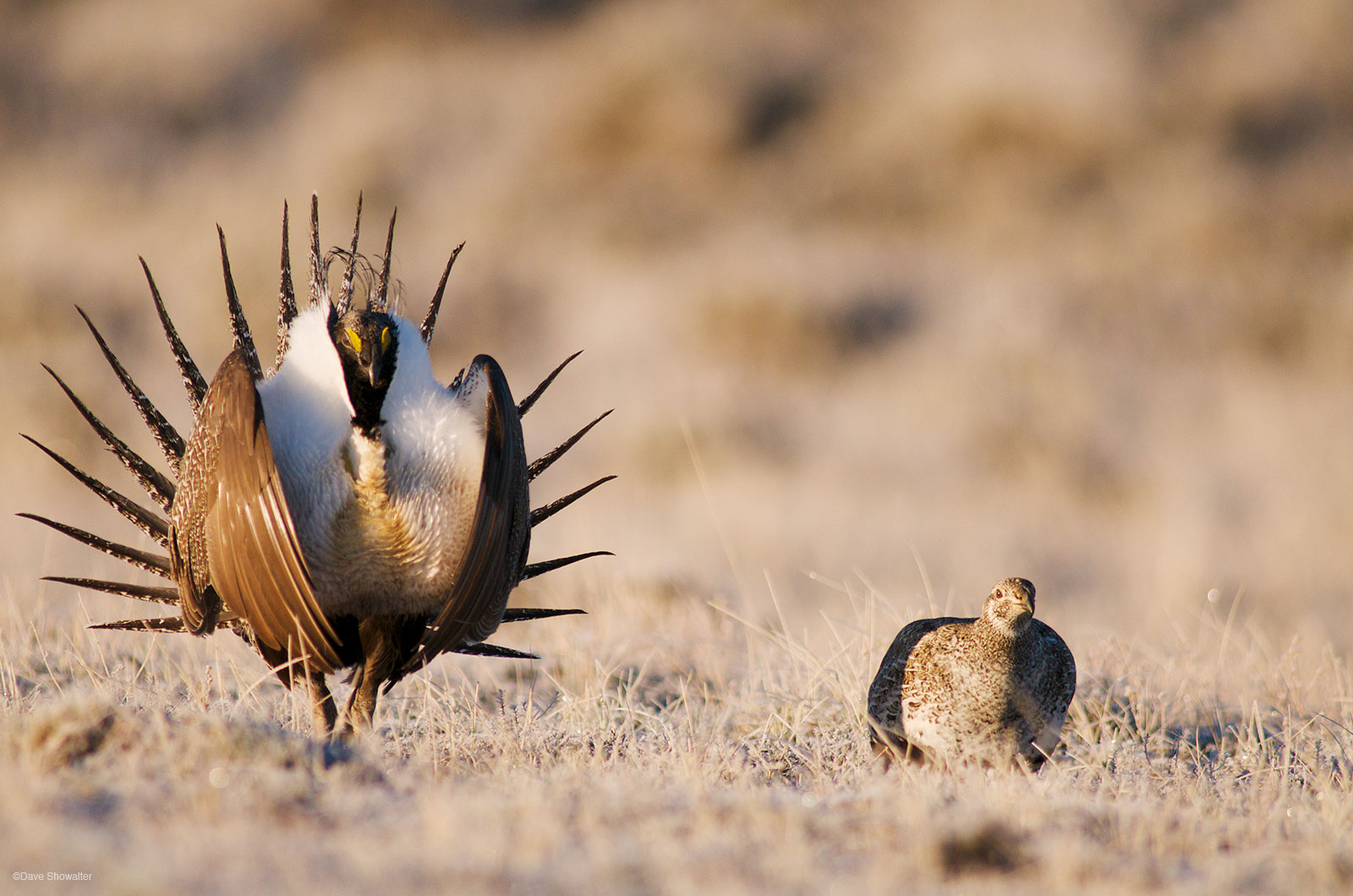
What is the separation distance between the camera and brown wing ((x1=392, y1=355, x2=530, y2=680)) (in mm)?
2312

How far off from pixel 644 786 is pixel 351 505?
0.81m

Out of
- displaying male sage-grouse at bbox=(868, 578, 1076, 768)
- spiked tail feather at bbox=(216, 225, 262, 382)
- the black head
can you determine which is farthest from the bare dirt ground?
spiked tail feather at bbox=(216, 225, 262, 382)

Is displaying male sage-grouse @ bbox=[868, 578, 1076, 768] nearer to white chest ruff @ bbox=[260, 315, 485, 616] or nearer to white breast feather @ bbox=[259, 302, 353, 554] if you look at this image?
white chest ruff @ bbox=[260, 315, 485, 616]

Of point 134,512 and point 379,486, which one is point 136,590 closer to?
point 134,512

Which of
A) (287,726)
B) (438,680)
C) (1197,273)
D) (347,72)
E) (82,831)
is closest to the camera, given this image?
(82,831)

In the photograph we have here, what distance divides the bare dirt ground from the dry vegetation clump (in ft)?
0.05

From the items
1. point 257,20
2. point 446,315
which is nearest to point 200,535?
point 446,315

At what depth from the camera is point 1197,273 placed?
12.3 metres

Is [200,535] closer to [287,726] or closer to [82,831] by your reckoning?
[287,726]

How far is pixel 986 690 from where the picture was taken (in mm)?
2553

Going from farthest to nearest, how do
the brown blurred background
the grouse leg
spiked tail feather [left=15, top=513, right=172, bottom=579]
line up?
1. the brown blurred background
2. spiked tail feather [left=15, top=513, right=172, bottom=579]
3. the grouse leg

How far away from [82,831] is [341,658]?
845 mm

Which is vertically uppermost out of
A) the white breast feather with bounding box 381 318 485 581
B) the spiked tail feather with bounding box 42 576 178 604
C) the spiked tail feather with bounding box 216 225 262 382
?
the spiked tail feather with bounding box 216 225 262 382

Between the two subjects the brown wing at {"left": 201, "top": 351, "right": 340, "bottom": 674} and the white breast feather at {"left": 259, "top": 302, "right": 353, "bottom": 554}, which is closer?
the brown wing at {"left": 201, "top": 351, "right": 340, "bottom": 674}
